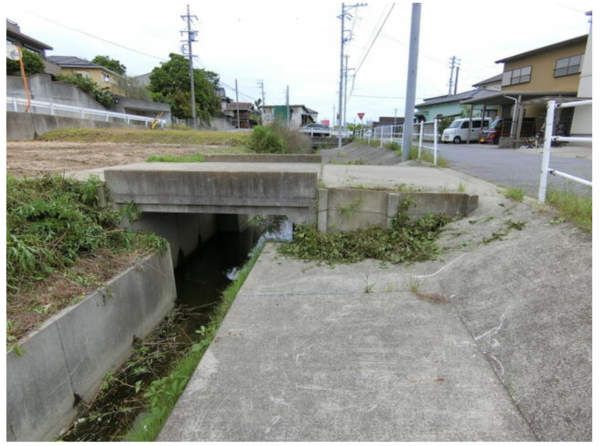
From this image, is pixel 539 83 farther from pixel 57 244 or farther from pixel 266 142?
pixel 57 244

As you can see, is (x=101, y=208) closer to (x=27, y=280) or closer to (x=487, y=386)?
(x=27, y=280)

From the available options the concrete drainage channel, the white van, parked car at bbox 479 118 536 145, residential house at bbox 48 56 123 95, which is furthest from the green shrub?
residential house at bbox 48 56 123 95

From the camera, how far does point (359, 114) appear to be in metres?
29.0

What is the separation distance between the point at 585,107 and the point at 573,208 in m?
18.6

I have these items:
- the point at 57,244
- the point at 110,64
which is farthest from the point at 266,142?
the point at 110,64

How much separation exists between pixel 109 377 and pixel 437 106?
41692 millimetres

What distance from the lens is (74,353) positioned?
11.9 feet

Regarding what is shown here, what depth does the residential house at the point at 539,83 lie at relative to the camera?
19797mm

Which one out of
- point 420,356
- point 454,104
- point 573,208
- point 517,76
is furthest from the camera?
point 454,104

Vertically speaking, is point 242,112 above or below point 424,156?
above

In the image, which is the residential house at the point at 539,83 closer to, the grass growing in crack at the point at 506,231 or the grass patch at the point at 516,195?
the grass patch at the point at 516,195

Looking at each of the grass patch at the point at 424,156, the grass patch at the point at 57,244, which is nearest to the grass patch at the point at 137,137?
the grass patch at the point at 424,156

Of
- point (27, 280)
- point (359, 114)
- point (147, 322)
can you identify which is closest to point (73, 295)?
A: point (27, 280)

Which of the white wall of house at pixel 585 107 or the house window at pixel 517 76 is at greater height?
the house window at pixel 517 76
